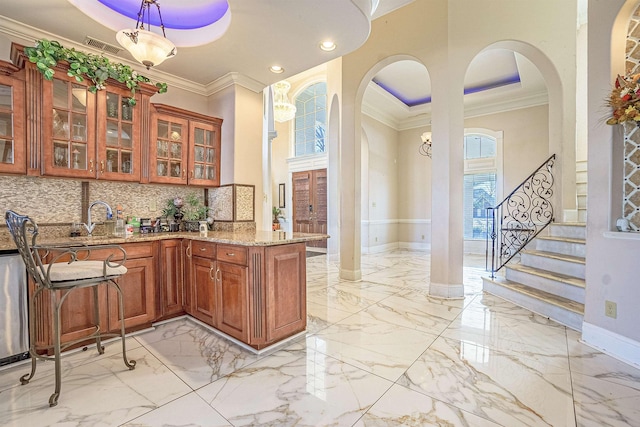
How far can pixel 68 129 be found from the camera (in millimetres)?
2688

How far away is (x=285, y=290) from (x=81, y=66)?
9.04 ft

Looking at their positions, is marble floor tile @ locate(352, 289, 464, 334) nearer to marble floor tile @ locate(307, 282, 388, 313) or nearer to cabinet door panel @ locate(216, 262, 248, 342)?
marble floor tile @ locate(307, 282, 388, 313)

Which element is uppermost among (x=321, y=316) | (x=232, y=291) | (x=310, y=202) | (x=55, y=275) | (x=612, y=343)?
(x=310, y=202)

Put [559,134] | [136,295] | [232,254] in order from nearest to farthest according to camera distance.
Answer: [232,254], [136,295], [559,134]

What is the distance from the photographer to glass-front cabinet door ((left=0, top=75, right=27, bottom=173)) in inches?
94.7

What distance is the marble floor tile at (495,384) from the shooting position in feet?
5.45

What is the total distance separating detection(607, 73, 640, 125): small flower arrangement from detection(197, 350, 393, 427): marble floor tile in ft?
8.77

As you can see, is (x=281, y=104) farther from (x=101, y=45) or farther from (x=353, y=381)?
(x=353, y=381)

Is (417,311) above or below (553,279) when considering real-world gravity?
below

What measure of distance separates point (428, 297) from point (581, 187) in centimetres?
314

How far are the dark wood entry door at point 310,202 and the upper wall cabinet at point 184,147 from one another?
178 inches

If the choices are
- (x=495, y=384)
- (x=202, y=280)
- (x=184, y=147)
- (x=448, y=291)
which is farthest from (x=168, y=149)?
(x=448, y=291)

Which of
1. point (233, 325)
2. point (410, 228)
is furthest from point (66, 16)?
point (410, 228)

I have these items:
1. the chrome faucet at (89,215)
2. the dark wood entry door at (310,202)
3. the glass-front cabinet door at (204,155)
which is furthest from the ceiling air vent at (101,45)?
the dark wood entry door at (310,202)
